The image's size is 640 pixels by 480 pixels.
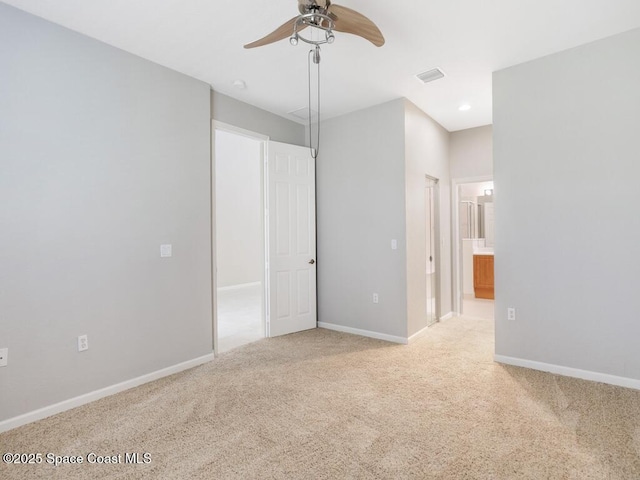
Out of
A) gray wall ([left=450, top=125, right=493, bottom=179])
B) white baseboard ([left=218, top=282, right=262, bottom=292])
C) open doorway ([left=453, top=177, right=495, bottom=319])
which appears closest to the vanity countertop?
open doorway ([left=453, top=177, right=495, bottom=319])

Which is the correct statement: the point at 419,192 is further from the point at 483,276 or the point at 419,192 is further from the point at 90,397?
the point at 90,397

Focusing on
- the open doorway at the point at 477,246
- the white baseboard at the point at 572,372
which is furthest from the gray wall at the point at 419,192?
the open doorway at the point at 477,246

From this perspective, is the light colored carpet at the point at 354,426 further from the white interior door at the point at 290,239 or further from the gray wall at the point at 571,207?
the white interior door at the point at 290,239

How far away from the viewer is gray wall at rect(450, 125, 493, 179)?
4.75 meters

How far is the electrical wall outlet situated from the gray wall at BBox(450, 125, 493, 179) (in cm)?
490

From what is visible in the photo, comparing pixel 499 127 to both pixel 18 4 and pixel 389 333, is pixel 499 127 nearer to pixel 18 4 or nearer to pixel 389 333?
pixel 389 333

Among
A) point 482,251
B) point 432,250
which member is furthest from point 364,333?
point 482,251

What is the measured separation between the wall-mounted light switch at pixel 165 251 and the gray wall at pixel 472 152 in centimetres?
410

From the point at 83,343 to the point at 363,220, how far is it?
3033 mm

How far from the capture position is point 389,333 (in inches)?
153

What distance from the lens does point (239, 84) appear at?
11.0ft

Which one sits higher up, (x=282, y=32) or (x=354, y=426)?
(x=282, y=32)

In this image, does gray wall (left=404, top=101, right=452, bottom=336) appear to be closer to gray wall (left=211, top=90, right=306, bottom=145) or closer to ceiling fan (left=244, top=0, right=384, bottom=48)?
gray wall (left=211, top=90, right=306, bottom=145)

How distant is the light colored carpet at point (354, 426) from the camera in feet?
5.75
